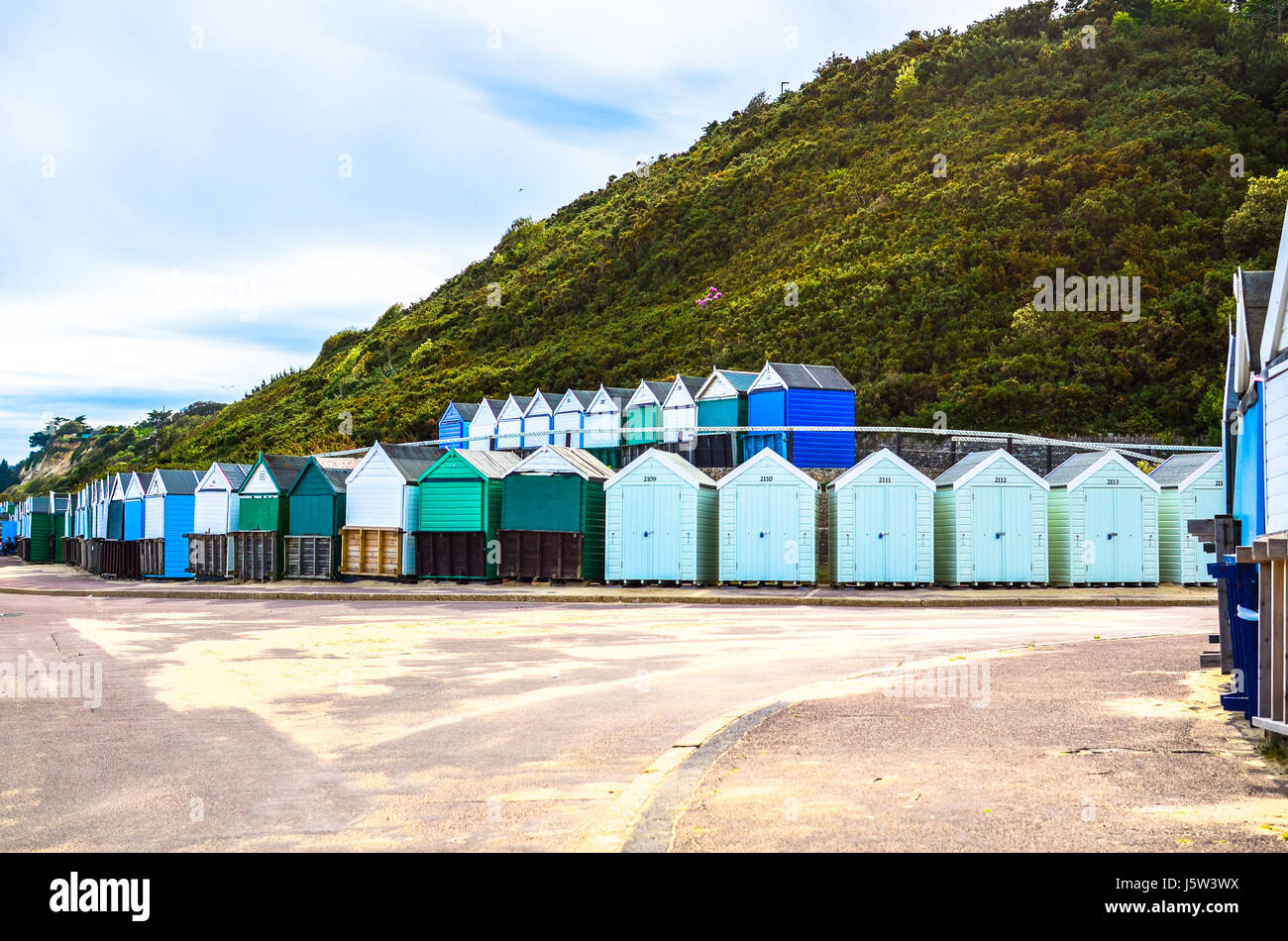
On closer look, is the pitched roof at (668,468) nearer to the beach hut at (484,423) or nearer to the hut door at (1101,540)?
the hut door at (1101,540)

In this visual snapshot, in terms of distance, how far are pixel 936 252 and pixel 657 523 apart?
125 ft

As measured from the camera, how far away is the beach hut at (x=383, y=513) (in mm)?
32812

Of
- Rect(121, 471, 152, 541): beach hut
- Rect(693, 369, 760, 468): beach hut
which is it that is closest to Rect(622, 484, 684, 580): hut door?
Rect(693, 369, 760, 468): beach hut

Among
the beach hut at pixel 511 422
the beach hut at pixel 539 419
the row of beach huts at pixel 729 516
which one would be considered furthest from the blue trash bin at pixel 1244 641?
the beach hut at pixel 511 422

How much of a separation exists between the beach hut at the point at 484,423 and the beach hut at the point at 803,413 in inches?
709

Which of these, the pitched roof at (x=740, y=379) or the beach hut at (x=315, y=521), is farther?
the pitched roof at (x=740, y=379)

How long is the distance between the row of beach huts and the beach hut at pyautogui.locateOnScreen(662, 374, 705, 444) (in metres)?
3.64

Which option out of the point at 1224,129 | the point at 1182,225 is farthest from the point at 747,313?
the point at 1224,129

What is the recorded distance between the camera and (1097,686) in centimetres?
1057

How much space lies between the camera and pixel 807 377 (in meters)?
39.1

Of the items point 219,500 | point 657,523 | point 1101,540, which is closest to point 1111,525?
point 1101,540

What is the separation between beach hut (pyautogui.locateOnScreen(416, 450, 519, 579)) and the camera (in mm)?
31516

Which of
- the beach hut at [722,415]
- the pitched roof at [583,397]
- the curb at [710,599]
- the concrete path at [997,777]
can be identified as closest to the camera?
the concrete path at [997,777]
